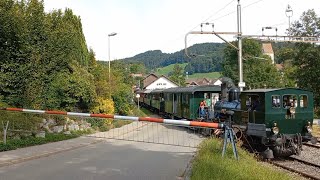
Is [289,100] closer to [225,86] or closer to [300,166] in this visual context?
[300,166]

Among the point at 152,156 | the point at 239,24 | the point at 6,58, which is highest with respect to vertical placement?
the point at 239,24

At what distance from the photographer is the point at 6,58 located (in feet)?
60.0

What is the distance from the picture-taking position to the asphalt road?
10164 mm

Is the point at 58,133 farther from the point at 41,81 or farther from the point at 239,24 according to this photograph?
the point at 239,24

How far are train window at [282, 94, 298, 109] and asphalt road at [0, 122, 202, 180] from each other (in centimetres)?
404

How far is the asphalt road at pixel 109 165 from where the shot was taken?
10.2m

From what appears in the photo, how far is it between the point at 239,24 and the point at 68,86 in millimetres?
10503

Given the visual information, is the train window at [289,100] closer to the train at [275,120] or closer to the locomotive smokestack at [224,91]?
the train at [275,120]

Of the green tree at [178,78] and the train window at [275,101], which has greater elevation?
the green tree at [178,78]

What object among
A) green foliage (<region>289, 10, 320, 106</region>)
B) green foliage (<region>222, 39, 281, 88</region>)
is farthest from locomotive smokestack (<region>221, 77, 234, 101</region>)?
green foliage (<region>222, 39, 281, 88</region>)

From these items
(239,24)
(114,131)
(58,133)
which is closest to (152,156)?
(58,133)

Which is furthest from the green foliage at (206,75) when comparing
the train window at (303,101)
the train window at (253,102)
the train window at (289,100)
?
the train window at (289,100)

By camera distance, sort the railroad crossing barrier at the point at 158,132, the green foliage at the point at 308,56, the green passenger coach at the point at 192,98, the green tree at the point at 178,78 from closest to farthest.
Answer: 1. the railroad crossing barrier at the point at 158,132
2. the green passenger coach at the point at 192,98
3. the green foliage at the point at 308,56
4. the green tree at the point at 178,78

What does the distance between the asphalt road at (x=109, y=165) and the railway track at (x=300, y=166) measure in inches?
126
